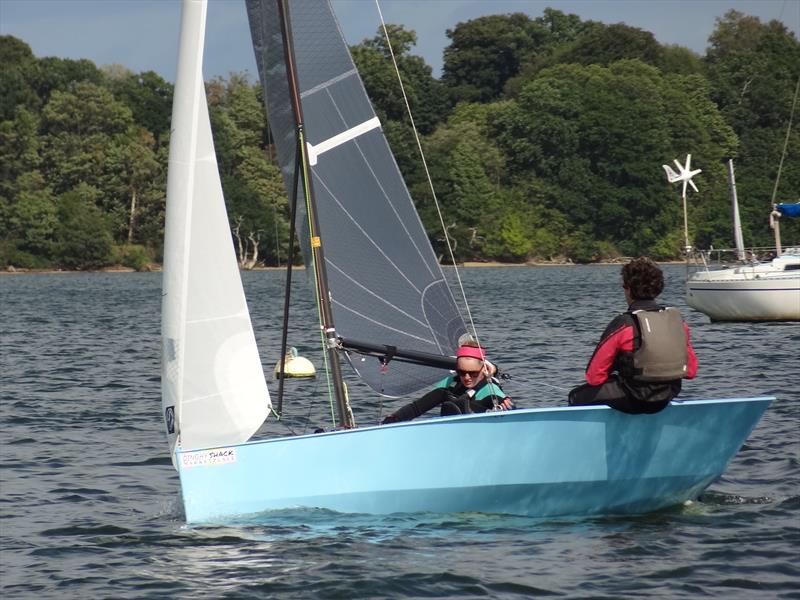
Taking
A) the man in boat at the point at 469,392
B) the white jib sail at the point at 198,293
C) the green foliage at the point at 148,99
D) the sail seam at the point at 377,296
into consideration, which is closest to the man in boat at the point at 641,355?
the man in boat at the point at 469,392

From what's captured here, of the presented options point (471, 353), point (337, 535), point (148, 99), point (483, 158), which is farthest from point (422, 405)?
point (148, 99)

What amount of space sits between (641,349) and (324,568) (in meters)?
2.39

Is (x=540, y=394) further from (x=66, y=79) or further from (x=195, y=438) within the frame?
(x=66, y=79)

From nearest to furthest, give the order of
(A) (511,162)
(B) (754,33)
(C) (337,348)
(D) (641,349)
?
(D) (641,349) → (C) (337,348) → (A) (511,162) → (B) (754,33)

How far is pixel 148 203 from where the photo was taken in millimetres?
96312

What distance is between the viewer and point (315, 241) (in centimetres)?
1062

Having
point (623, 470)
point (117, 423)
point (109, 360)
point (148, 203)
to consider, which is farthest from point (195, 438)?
point (148, 203)

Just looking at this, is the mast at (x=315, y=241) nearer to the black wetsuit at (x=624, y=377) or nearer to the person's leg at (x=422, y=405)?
the person's leg at (x=422, y=405)

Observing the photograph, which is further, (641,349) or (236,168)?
(236,168)

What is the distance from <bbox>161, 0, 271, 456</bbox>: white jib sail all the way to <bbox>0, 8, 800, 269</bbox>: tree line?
261 ft

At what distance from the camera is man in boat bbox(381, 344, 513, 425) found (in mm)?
10102

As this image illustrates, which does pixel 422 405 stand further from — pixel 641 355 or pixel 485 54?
pixel 485 54

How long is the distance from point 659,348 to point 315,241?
2661 mm

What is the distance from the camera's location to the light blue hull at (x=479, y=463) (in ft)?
31.0
